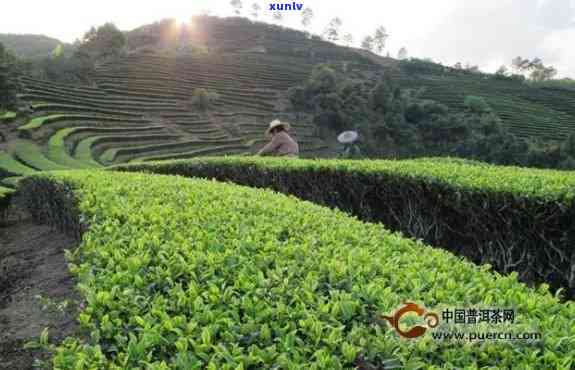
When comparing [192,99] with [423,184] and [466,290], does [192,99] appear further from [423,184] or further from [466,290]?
[466,290]

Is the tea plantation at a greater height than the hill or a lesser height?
lesser

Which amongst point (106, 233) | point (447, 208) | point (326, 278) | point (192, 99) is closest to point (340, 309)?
point (326, 278)

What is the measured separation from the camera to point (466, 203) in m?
5.37

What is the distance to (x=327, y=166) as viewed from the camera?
7.44 meters

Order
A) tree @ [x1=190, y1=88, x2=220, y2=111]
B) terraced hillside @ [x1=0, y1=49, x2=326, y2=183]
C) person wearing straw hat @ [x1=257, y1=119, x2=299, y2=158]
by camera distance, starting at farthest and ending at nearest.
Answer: tree @ [x1=190, y1=88, x2=220, y2=111] → terraced hillside @ [x1=0, y1=49, x2=326, y2=183] → person wearing straw hat @ [x1=257, y1=119, x2=299, y2=158]

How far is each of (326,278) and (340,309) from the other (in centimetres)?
42

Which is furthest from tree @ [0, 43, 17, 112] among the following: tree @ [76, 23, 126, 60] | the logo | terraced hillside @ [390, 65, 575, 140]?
terraced hillside @ [390, 65, 575, 140]

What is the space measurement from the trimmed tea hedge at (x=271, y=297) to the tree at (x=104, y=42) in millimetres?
62719

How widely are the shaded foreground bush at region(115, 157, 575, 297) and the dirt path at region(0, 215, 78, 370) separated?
370 centimetres

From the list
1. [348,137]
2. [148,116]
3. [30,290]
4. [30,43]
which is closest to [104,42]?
[148,116]

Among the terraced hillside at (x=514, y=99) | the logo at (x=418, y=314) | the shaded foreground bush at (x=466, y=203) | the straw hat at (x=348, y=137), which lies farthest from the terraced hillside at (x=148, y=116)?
the terraced hillside at (x=514, y=99)

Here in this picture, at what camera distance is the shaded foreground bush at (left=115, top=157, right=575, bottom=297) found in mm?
4707

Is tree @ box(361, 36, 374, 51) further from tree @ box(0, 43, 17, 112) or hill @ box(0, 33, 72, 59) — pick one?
tree @ box(0, 43, 17, 112)

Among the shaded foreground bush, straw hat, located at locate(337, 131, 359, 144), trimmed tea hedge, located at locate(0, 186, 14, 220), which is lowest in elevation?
straw hat, located at locate(337, 131, 359, 144)
